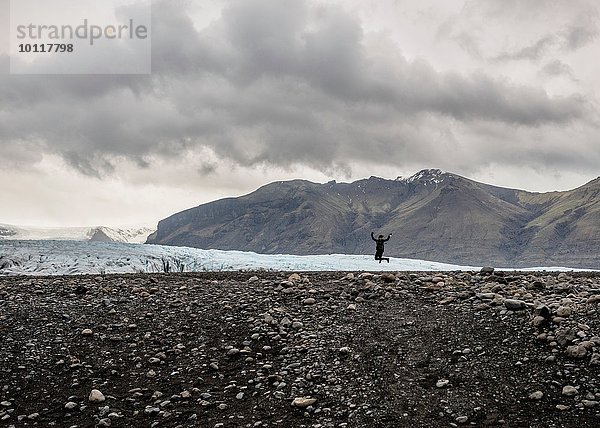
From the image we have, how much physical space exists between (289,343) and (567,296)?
22.3 ft

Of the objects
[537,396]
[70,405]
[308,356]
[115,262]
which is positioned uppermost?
[115,262]

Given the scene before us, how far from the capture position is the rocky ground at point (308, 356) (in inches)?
338

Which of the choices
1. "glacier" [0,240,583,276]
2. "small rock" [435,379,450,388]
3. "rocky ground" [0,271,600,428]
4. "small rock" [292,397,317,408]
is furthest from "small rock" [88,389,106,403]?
"glacier" [0,240,583,276]

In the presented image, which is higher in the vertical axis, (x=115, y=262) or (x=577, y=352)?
(x=115, y=262)

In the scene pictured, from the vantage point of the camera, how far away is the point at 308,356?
10.5 metres

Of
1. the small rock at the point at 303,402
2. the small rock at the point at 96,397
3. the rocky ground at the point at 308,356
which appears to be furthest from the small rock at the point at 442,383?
the small rock at the point at 96,397

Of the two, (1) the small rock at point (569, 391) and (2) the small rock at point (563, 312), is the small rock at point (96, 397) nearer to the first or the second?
(1) the small rock at point (569, 391)

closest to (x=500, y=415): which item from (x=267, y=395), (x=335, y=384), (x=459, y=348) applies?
(x=459, y=348)

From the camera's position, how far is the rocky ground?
859 centimetres

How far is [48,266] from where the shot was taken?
27.3 m

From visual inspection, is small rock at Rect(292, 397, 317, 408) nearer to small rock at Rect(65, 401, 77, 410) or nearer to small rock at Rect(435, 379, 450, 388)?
small rock at Rect(435, 379, 450, 388)

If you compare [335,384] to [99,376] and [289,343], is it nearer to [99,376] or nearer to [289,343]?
[289,343]

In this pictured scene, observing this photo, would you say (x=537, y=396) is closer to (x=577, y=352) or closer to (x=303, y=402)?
(x=577, y=352)

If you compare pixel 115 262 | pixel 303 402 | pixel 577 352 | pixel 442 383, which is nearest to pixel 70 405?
pixel 303 402
